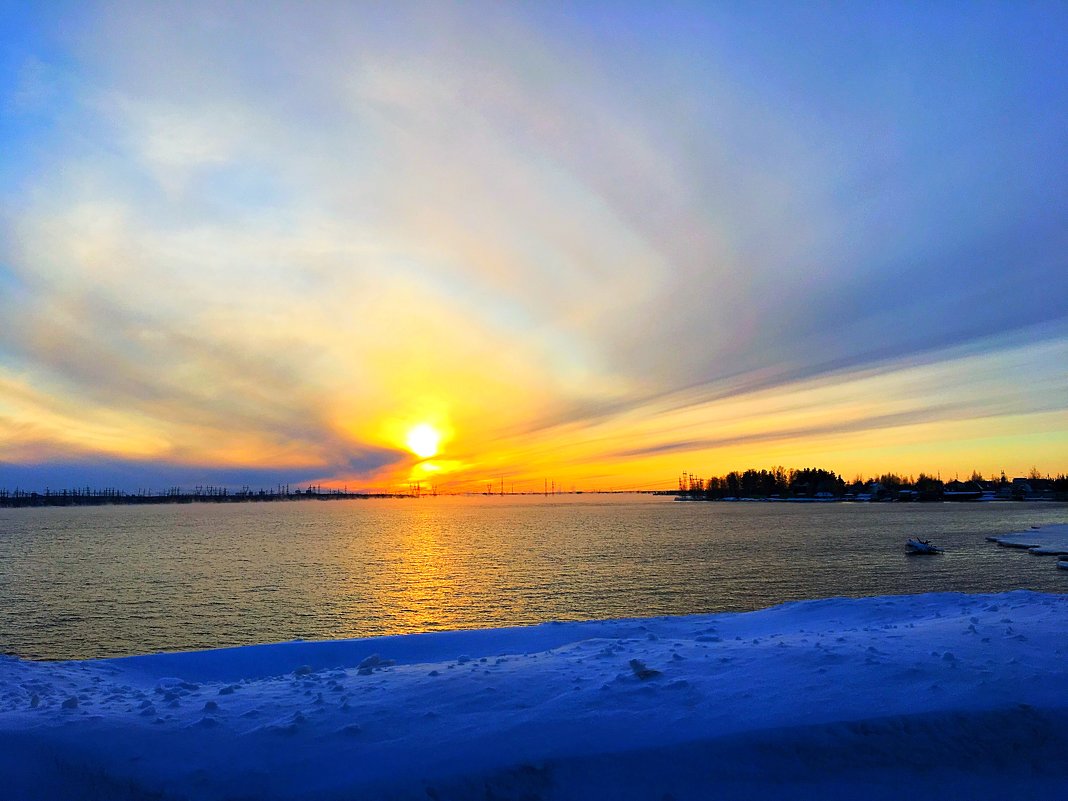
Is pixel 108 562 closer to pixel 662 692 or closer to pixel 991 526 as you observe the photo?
pixel 662 692

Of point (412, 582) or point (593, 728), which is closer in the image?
point (593, 728)

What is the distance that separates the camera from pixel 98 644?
34438mm

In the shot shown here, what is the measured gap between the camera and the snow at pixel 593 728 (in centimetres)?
754

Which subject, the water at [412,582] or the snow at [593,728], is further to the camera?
the water at [412,582]

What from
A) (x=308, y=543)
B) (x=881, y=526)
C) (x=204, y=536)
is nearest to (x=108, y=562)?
(x=308, y=543)

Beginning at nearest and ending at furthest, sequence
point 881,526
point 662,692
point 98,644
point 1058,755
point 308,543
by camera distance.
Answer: point 1058,755 → point 662,692 → point 98,644 → point 308,543 → point 881,526

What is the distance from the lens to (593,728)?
27.2ft

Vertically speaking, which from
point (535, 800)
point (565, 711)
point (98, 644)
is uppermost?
point (565, 711)

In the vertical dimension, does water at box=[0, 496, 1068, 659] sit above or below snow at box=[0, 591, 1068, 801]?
below

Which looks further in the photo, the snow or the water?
the water

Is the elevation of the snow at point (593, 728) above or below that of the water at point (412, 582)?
above

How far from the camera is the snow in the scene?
24.7 feet

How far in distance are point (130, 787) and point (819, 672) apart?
920 centimetres

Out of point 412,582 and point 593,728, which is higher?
point 593,728
